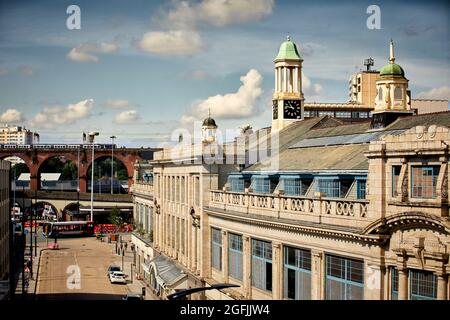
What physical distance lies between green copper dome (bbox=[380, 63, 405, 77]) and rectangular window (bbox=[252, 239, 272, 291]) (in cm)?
1080

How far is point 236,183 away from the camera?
43.7 metres

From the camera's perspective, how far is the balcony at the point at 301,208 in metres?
26.3

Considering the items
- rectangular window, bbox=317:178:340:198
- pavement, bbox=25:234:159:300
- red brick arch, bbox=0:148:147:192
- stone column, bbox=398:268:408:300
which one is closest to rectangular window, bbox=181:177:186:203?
pavement, bbox=25:234:159:300

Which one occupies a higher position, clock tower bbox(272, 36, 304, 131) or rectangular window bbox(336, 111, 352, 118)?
rectangular window bbox(336, 111, 352, 118)

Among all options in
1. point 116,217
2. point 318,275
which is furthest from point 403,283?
point 116,217

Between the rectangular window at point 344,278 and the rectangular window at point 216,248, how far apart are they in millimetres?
13621

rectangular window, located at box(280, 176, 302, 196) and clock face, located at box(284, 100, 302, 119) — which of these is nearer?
rectangular window, located at box(280, 176, 302, 196)

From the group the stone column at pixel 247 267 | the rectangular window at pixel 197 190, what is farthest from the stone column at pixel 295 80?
the stone column at pixel 247 267

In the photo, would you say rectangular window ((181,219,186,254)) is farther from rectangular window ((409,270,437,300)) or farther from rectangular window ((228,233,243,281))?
rectangular window ((409,270,437,300))

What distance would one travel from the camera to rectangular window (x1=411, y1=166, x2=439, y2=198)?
2333cm

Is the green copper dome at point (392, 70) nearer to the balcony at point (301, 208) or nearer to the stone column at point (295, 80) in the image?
the balcony at point (301, 208)

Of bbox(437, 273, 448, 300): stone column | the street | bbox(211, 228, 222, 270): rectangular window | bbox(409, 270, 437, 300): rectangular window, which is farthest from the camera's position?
the street
